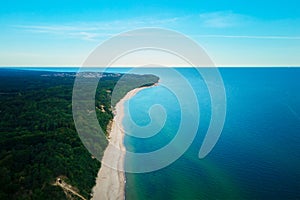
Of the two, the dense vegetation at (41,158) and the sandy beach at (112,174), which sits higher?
the dense vegetation at (41,158)

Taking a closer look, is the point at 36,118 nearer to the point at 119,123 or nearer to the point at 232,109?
the point at 119,123

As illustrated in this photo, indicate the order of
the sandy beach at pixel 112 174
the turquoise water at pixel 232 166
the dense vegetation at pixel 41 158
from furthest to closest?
1. the turquoise water at pixel 232 166
2. the sandy beach at pixel 112 174
3. the dense vegetation at pixel 41 158

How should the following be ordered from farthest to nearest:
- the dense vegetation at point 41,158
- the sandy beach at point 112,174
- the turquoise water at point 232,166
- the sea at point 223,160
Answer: the sea at point 223,160 → the turquoise water at point 232,166 → the sandy beach at point 112,174 → the dense vegetation at point 41,158

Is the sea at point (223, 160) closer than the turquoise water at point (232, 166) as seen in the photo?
No

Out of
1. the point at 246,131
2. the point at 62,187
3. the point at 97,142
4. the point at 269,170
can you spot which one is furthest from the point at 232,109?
the point at 62,187

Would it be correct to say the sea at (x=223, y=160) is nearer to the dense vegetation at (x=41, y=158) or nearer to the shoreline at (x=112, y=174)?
the shoreline at (x=112, y=174)

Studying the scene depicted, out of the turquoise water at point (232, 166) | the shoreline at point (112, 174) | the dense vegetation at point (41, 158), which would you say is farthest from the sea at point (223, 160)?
the dense vegetation at point (41, 158)

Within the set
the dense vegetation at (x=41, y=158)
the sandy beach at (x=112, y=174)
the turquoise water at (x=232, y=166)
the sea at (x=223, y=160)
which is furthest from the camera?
the sea at (x=223, y=160)

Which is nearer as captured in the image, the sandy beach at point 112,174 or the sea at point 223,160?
the sandy beach at point 112,174

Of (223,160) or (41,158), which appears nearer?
(41,158)

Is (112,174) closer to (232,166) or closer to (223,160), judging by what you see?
(223,160)

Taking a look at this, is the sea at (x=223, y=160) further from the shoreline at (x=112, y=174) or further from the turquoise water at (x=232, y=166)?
the shoreline at (x=112, y=174)

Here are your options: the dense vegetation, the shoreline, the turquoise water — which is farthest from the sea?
the dense vegetation

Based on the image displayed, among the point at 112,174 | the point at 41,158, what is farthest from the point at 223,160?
the point at 41,158
